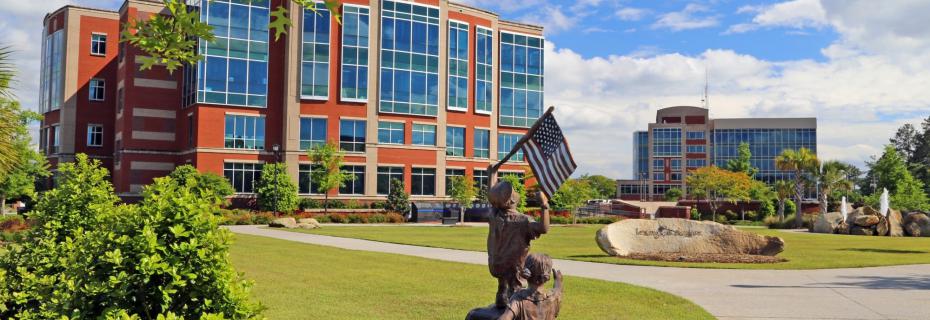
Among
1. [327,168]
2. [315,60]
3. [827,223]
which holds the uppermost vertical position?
[315,60]

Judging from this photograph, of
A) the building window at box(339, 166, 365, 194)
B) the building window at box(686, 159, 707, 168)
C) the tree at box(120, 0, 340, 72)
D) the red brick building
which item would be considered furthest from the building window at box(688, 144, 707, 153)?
the tree at box(120, 0, 340, 72)

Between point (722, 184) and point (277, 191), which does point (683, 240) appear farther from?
point (722, 184)

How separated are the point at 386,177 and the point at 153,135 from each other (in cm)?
1791

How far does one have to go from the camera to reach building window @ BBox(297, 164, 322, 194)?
50062 millimetres

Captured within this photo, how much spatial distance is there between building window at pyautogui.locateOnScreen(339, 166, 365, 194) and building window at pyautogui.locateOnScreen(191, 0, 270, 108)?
7.97 m

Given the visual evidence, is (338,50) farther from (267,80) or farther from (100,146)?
(100,146)

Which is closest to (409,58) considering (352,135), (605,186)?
(352,135)

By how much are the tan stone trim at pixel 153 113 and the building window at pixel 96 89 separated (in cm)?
927

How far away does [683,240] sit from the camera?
20.6 m

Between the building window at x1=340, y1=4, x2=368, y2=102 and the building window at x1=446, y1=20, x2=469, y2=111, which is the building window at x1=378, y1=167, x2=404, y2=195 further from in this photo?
the building window at x1=446, y1=20, x2=469, y2=111

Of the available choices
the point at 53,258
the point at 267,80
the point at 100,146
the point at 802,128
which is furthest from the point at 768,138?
the point at 53,258

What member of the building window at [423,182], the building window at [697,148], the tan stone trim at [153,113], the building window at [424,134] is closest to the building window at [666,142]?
the building window at [697,148]

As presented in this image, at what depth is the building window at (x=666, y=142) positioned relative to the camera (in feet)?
383

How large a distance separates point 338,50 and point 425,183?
12223mm
